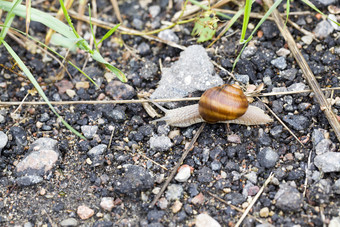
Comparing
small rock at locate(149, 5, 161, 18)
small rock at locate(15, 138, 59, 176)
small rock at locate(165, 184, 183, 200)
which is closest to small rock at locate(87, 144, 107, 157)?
small rock at locate(15, 138, 59, 176)

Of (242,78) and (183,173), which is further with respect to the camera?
(242,78)

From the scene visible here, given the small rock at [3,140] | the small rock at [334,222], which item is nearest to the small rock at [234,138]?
the small rock at [334,222]

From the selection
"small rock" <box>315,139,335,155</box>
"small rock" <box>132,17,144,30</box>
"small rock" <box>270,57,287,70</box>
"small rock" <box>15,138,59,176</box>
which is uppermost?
"small rock" <box>270,57,287,70</box>

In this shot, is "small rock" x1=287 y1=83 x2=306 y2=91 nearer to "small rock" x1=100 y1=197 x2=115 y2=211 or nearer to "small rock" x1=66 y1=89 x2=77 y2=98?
"small rock" x1=100 y1=197 x2=115 y2=211

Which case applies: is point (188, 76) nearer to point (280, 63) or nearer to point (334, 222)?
point (280, 63)

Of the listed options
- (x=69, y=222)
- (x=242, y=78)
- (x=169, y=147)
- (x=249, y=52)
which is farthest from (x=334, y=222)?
(x=69, y=222)

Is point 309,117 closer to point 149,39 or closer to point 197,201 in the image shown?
→ point 197,201

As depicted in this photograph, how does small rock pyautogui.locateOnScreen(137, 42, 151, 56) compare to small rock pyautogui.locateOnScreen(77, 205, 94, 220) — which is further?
small rock pyautogui.locateOnScreen(137, 42, 151, 56)
